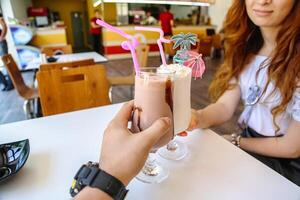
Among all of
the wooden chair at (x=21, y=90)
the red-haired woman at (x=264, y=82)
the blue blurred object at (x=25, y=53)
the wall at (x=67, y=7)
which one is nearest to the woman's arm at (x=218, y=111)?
the red-haired woman at (x=264, y=82)

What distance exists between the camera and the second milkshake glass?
68cm

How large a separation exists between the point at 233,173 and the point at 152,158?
0.27 meters

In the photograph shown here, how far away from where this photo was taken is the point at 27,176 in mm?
746

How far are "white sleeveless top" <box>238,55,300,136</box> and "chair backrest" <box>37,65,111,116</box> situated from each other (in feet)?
3.30

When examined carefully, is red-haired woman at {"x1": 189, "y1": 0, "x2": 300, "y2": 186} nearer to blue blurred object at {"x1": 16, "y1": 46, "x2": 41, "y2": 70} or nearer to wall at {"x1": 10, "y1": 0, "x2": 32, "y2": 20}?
blue blurred object at {"x1": 16, "y1": 46, "x2": 41, "y2": 70}

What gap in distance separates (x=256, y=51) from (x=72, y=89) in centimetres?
122

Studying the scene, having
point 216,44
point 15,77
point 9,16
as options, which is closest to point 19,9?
point 9,16

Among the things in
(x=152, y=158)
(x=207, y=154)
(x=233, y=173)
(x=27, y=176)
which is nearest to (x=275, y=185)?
(x=233, y=173)

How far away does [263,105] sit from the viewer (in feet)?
3.69

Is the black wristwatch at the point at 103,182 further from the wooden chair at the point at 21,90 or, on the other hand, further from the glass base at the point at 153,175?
the wooden chair at the point at 21,90

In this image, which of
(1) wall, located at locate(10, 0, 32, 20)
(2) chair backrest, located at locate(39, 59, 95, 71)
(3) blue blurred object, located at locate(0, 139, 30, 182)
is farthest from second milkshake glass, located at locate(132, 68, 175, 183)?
(1) wall, located at locate(10, 0, 32, 20)

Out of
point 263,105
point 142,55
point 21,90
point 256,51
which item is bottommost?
point 21,90

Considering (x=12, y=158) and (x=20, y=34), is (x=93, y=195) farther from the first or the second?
(x=20, y=34)

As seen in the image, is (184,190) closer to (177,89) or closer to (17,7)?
(177,89)
